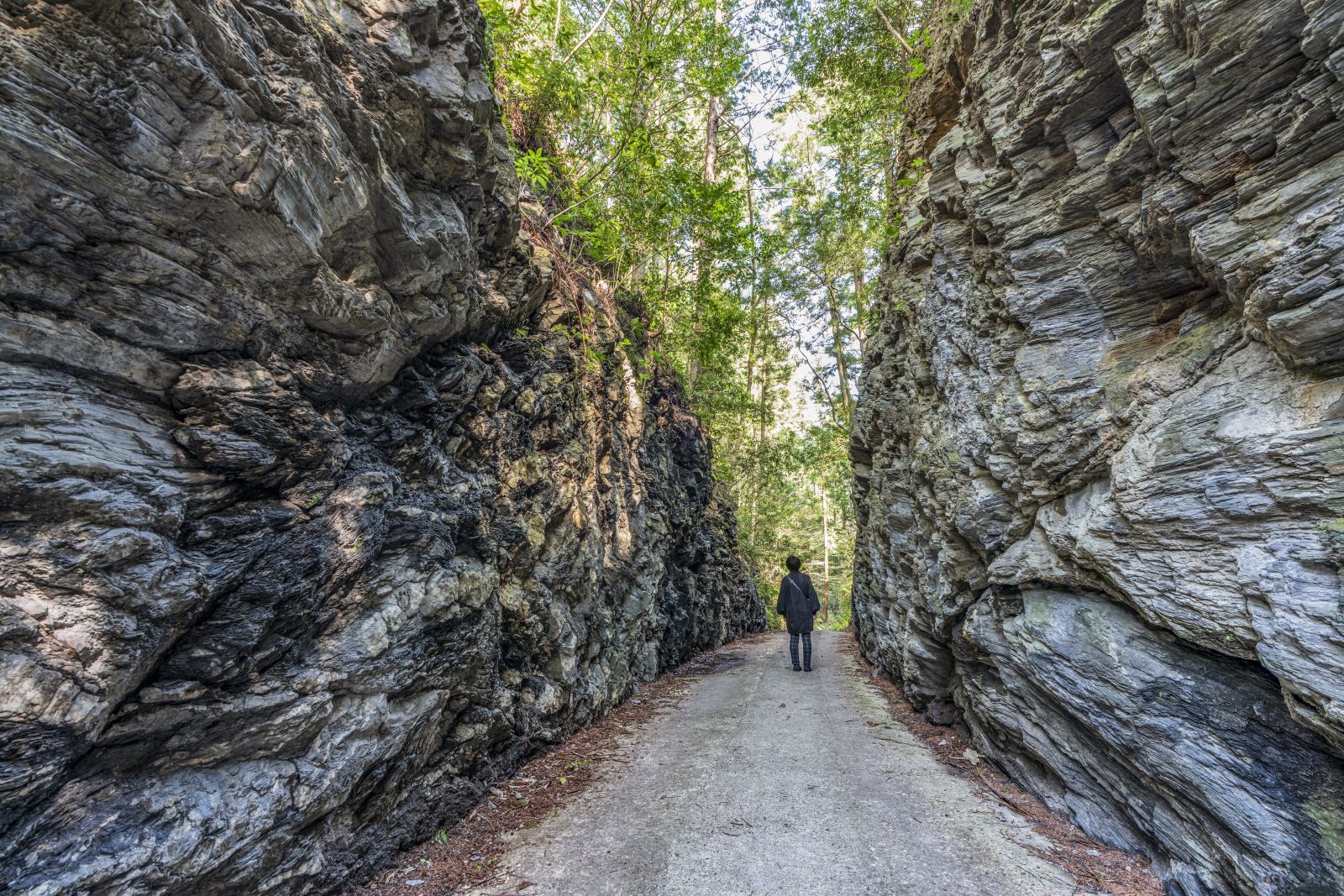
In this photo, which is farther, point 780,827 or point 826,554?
point 826,554

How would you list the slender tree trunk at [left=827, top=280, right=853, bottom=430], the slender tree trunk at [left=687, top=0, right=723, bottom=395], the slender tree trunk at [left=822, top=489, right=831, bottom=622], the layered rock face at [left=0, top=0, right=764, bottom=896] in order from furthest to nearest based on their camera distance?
the slender tree trunk at [left=822, top=489, right=831, bottom=622]
the slender tree trunk at [left=827, top=280, right=853, bottom=430]
the slender tree trunk at [left=687, top=0, right=723, bottom=395]
the layered rock face at [left=0, top=0, right=764, bottom=896]

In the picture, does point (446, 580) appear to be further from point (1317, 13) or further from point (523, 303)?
point (1317, 13)

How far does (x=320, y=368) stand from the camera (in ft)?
13.7

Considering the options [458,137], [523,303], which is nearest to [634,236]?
[523,303]

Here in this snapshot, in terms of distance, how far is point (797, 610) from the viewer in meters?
11.9

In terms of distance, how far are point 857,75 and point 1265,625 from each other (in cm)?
1274

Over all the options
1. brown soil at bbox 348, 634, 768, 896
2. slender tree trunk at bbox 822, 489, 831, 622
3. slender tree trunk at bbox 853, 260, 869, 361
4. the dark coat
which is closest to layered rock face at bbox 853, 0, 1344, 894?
brown soil at bbox 348, 634, 768, 896

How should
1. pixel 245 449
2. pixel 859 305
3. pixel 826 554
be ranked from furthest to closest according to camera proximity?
1. pixel 826 554
2. pixel 859 305
3. pixel 245 449

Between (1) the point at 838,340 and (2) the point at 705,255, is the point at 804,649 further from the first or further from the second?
(1) the point at 838,340

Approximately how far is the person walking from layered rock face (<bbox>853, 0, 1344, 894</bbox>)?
5.11 metres

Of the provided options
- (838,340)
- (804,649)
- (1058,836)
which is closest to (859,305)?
(838,340)

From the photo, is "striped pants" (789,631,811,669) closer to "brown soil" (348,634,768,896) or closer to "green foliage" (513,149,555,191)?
"brown soil" (348,634,768,896)

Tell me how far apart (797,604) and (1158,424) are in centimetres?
890

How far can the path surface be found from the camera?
3.94 meters
